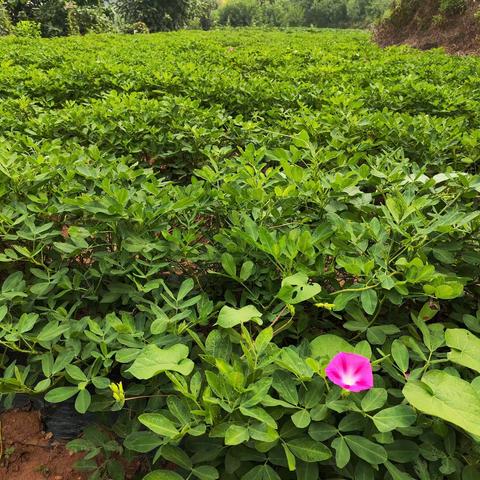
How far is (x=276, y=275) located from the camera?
128 centimetres

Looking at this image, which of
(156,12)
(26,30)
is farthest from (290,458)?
(156,12)

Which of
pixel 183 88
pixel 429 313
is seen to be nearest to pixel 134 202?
pixel 429 313

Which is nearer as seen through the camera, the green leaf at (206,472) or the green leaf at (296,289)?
the green leaf at (206,472)

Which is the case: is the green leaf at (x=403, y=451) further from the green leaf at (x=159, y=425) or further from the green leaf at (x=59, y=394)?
the green leaf at (x=59, y=394)

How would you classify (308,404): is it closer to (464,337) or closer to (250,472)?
(250,472)

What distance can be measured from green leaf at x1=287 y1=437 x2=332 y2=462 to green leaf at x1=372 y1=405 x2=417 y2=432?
12 centimetres

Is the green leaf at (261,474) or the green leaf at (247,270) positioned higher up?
the green leaf at (247,270)

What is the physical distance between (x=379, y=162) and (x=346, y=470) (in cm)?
122

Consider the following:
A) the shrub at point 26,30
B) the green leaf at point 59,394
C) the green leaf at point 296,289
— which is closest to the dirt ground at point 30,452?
the green leaf at point 59,394

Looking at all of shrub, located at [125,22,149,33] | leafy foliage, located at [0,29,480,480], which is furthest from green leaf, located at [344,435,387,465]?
shrub, located at [125,22,149,33]

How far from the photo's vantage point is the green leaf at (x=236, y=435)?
2.75ft

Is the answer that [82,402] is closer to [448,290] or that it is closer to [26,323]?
[26,323]

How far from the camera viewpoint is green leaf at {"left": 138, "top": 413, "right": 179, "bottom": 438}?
873 mm

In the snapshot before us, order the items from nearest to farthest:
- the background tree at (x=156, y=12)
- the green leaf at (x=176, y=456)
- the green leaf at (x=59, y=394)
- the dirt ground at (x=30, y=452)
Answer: the green leaf at (x=176, y=456), the green leaf at (x=59, y=394), the dirt ground at (x=30, y=452), the background tree at (x=156, y=12)
